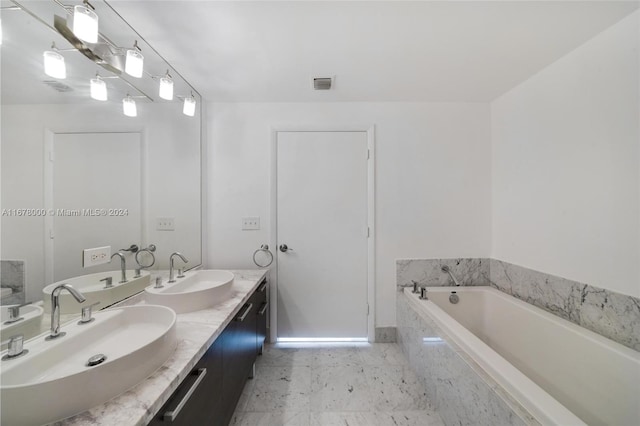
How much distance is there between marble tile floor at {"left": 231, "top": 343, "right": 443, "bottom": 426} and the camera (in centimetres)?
138

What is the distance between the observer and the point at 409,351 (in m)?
1.83

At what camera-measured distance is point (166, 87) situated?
59.6 inches

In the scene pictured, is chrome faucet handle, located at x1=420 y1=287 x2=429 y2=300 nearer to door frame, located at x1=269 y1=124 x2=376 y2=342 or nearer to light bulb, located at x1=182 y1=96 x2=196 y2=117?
door frame, located at x1=269 y1=124 x2=376 y2=342

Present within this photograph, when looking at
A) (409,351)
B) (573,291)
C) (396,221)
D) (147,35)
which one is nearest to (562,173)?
(573,291)

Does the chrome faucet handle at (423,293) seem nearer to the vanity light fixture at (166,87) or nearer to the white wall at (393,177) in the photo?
the white wall at (393,177)

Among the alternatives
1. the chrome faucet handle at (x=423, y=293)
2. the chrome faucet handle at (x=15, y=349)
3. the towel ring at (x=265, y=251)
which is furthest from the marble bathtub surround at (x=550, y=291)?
the chrome faucet handle at (x=15, y=349)

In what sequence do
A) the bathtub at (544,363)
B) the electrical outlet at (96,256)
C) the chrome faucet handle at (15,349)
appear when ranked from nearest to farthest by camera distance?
the chrome faucet handle at (15,349) → the bathtub at (544,363) → the electrical outlet at (96,256)

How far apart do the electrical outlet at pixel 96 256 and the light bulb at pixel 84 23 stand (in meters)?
0.97

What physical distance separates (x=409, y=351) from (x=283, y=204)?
165cm

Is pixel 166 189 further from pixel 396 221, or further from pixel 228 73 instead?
pixel 396 221

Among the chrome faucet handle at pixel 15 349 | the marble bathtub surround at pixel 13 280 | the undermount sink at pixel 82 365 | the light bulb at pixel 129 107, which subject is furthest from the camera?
the light bulb at pixel 129 107

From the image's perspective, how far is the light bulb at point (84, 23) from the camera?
0.98 meters

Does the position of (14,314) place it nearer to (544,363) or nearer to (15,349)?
(15,349)

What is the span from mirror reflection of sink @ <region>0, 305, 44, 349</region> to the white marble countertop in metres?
0.36
